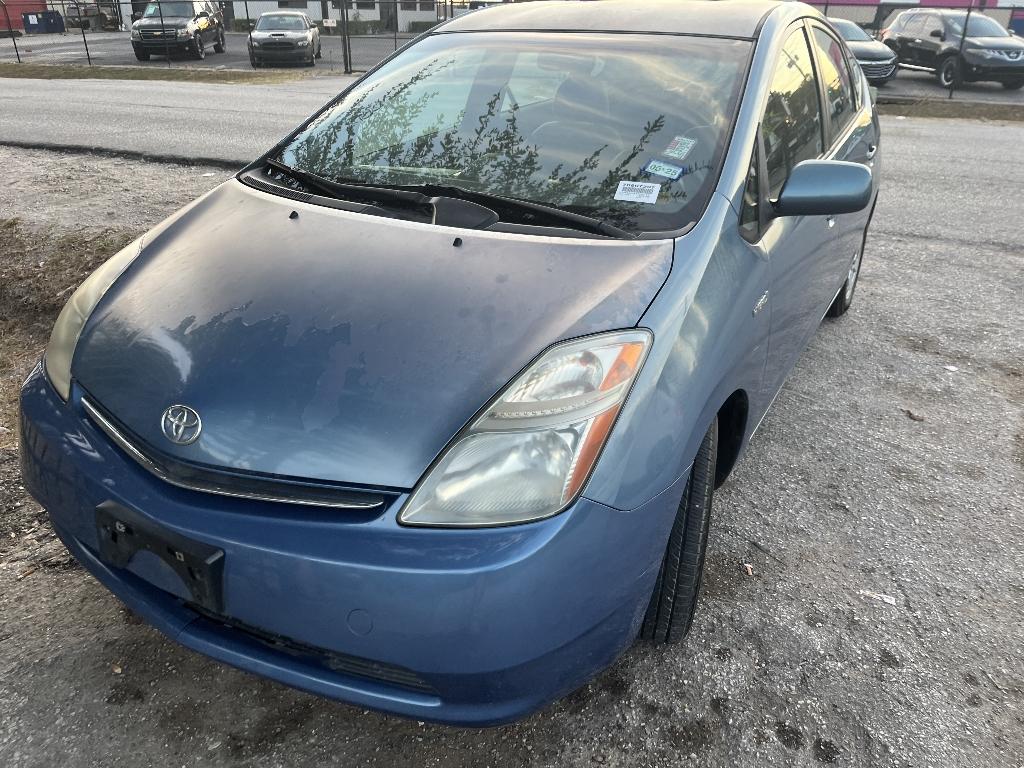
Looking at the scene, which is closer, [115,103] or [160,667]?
[160,667]

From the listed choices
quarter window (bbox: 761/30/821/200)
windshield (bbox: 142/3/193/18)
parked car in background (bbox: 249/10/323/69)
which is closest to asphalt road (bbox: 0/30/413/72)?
parked car in background (bbox: 249/10/323/69)

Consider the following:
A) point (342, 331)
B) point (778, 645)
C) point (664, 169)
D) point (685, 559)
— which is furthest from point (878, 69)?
point (342, 331)

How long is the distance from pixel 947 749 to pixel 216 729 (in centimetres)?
176

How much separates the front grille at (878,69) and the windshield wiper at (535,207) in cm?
1574

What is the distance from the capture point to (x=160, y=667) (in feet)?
6.59

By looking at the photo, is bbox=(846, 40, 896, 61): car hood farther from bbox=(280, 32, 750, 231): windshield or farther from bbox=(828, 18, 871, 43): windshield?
bbox=(280, 32, 750, 231): windshield

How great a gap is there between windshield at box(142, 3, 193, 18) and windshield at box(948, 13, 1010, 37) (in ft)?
65.2

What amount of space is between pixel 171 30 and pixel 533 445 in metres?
24.3

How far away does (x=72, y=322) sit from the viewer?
2.04 meters

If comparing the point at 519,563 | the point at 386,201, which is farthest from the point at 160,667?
the point at 386,201

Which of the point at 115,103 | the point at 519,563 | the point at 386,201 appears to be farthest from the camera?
the point at 115,103

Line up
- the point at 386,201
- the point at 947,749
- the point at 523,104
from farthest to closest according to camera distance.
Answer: the point at 523,104 < the point at 386,201 < the point at 947,749

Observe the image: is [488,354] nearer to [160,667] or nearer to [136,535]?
[136,535]

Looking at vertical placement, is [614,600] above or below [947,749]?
above
